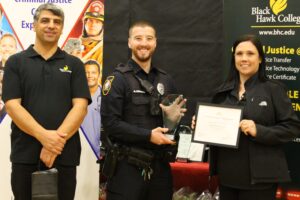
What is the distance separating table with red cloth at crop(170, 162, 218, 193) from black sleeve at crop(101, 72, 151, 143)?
3.31ft

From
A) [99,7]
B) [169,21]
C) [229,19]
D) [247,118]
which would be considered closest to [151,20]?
[169,21]

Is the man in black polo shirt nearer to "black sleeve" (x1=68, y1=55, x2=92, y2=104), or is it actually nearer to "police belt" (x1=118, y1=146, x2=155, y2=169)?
"black sleeve" (x1=68, y1=55, x2=92, y2=104)

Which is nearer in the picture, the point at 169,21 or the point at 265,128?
the point at 265,128

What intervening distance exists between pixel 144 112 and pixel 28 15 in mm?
1480

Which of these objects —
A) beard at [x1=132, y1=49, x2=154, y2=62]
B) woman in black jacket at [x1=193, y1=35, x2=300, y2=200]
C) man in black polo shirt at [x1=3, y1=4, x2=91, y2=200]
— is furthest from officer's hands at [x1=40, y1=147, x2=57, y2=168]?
woman in black jacket at [x1=193, y1=35, x2=300, y2=200]

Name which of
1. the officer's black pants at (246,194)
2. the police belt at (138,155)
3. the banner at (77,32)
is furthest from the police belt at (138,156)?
the banner at (77,32)

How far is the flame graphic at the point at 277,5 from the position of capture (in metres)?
3.29

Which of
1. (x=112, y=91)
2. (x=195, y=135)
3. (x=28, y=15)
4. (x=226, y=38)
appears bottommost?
(x=195, y=135)

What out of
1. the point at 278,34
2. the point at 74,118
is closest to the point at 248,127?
the point at 278,34

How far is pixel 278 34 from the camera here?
3340mm

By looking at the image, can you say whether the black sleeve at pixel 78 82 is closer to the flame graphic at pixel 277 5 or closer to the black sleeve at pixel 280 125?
the black sleeve at pixel 280 125

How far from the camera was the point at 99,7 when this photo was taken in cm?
366

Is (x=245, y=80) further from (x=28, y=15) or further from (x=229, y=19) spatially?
(x=28, y=15)

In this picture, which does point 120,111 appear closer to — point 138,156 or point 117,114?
point 117,114
